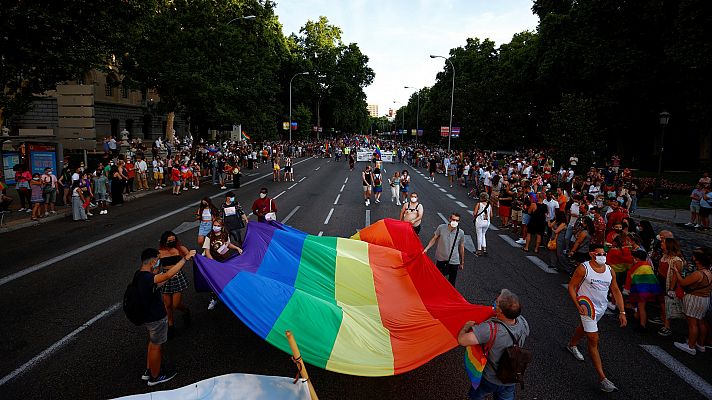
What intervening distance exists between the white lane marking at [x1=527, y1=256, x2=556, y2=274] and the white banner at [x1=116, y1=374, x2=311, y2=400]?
28.1 ft

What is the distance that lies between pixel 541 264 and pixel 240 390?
950 centimetres

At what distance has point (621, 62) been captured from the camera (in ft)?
97.2

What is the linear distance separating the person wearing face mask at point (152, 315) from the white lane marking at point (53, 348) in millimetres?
1762

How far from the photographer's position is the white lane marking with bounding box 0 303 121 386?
5797 mm

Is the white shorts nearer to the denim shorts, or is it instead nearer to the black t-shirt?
the black t-shirt

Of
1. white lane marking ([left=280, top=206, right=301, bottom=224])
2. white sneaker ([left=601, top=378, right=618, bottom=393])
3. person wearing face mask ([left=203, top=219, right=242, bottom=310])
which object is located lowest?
white sneaker ([left=601, top=378, right=618, bottom=393])

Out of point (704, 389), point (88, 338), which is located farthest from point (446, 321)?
point (88, 338)

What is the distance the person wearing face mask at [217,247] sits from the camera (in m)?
7.99

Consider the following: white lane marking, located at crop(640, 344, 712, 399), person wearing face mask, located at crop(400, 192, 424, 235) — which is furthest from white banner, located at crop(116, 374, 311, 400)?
person wearing face mask, located at crop(400, 192, 424, 235)

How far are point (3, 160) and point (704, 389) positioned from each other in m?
26.7

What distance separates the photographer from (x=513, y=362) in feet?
13.5

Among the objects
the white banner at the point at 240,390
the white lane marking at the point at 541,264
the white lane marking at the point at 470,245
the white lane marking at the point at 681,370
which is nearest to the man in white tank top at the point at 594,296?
the white lane marking at the point at 681,370

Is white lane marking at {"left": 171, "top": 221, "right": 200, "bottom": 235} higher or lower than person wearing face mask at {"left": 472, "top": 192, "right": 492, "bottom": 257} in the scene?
lower

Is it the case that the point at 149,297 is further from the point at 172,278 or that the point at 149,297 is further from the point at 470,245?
the point at 470,245
